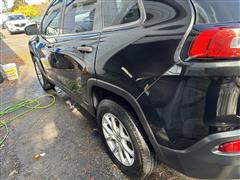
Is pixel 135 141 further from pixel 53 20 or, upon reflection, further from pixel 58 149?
pixel 53 20

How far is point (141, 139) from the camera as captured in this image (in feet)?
6.53

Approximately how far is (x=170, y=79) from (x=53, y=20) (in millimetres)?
2620

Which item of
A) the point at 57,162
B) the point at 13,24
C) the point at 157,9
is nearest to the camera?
the point at 157,9

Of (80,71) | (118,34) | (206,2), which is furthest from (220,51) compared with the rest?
(80,71)

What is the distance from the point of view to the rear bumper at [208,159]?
4.84 feet

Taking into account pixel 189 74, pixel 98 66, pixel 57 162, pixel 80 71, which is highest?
pixel 189 74

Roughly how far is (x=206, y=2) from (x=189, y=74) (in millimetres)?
456

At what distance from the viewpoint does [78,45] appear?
100 inches

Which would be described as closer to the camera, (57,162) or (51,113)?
(57,162)

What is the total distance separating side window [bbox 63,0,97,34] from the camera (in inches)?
96.4

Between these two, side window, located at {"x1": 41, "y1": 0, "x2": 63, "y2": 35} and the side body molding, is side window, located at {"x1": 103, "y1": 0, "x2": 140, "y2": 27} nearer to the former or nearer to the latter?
the side body molding

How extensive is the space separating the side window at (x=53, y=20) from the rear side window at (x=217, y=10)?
229 cm

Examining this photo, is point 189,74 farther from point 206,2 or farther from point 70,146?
point 70,146

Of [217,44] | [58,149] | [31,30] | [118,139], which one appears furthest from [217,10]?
[31,30]
